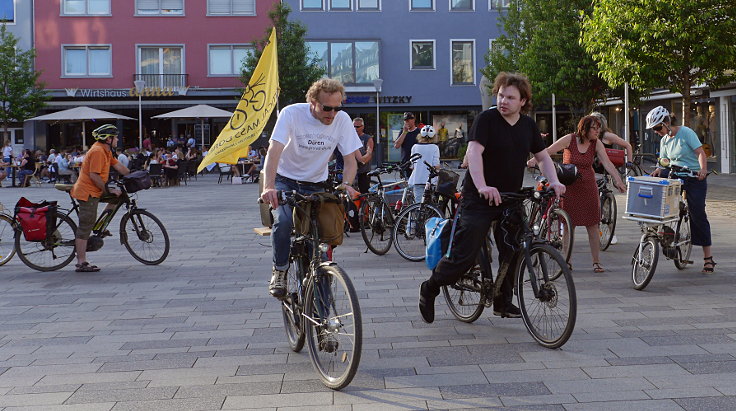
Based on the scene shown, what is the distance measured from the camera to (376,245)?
11172 mm

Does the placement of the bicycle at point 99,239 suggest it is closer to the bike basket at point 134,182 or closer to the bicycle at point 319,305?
the bike basket at point 134,182

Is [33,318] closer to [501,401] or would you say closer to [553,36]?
[501,401]

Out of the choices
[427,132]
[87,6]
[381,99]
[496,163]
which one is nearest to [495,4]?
[381,99]

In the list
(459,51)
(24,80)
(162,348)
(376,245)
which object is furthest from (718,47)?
(24,80)

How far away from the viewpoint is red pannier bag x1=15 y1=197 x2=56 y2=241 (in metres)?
10.2

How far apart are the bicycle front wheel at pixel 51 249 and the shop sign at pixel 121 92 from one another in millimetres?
32493

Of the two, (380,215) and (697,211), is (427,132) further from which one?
(697,211)

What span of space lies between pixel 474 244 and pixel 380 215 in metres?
5.33

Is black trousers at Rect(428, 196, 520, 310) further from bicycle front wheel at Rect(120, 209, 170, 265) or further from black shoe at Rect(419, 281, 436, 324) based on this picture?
bicycle front wheel at Rect(120, 209, 170, 265)

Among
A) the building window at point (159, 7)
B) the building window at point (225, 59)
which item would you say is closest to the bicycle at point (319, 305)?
the building window at point (225, 59)

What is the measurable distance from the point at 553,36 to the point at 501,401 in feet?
94.3

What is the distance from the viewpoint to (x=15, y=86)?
126ft

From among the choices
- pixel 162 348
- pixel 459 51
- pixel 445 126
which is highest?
pixel 459 51

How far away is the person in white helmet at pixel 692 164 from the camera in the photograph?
8.90 metres
